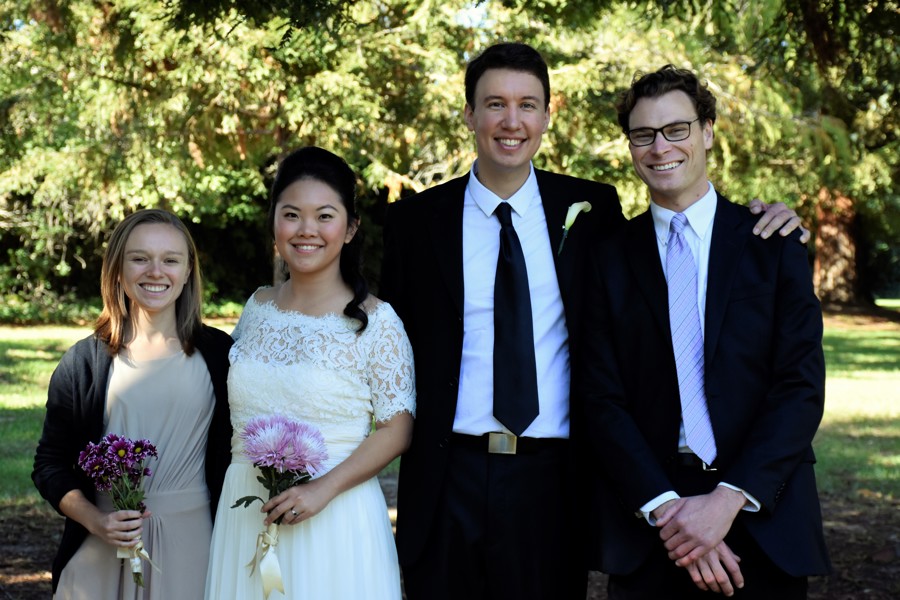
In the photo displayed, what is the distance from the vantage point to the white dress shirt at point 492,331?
11.4ft

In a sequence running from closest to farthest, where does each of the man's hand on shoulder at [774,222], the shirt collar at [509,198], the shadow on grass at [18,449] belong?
1. the man's hand on shoulder at [774,222]
2. the shirt collar at [509,198]
3. the shadow on grass at [18,449]

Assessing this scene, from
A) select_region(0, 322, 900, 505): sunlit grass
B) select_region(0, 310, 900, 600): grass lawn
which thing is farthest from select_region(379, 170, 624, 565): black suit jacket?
select_region(0, 322, 900, 505): sunlit grass

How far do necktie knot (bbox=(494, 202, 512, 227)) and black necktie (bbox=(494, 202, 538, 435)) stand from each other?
0.08 m

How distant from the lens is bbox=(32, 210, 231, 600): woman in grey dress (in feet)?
11.0

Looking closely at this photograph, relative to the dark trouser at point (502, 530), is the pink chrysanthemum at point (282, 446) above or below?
above

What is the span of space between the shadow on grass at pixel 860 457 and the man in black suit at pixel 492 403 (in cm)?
554

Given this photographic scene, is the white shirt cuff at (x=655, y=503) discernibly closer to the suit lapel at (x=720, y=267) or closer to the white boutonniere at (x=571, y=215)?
the suit lapel at (x=720, y=267)

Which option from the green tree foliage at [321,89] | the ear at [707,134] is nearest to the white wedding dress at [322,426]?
the ear at [707,134]

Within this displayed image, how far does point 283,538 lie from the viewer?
330 centimetres

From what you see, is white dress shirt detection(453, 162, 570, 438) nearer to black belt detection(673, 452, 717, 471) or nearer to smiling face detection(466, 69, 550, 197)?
smiling face detection(466, 69, 550, 197)

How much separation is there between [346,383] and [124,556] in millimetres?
863

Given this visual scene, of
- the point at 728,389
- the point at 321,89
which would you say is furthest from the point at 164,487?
the point at 321,89

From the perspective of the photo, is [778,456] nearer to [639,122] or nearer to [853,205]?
[639,122]

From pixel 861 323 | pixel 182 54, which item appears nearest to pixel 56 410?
pixel 182 54
